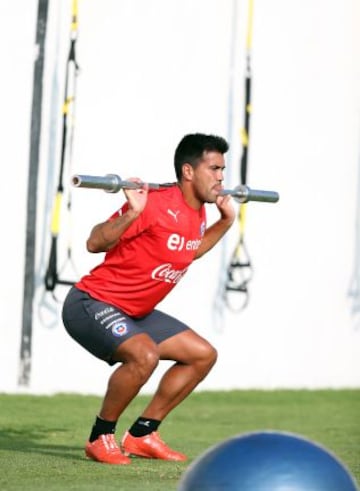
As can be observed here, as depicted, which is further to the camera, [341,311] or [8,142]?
[341,311]

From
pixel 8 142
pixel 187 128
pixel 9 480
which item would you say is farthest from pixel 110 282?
pixel 187 128

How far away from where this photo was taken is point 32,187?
1127 centimetres

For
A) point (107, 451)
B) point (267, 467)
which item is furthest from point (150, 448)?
point (267, 467)

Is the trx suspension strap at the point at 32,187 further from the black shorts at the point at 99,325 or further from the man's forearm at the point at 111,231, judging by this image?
the man's forearm at the point at 111,231

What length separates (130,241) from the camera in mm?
7746

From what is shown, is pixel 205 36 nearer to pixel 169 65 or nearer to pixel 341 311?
pixel 169 65

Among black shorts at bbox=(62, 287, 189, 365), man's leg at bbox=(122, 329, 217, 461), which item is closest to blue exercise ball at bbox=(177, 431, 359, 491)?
black shorts at bbox=(62, 287, 189, 365)

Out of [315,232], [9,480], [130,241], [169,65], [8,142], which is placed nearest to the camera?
[9,480]

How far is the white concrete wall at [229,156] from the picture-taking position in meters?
11.3

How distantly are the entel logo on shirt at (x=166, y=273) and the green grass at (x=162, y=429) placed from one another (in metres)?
0.96

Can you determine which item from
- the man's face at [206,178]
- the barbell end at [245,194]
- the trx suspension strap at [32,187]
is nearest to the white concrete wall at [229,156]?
the trx suspension strap at [32,187]

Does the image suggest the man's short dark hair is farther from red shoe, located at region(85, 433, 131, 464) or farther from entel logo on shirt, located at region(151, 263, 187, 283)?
red shoe, located at region(85, 433, 131, 464)

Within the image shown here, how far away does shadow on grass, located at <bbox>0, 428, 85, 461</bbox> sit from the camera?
8.26 metres

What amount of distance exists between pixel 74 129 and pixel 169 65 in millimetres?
1106
